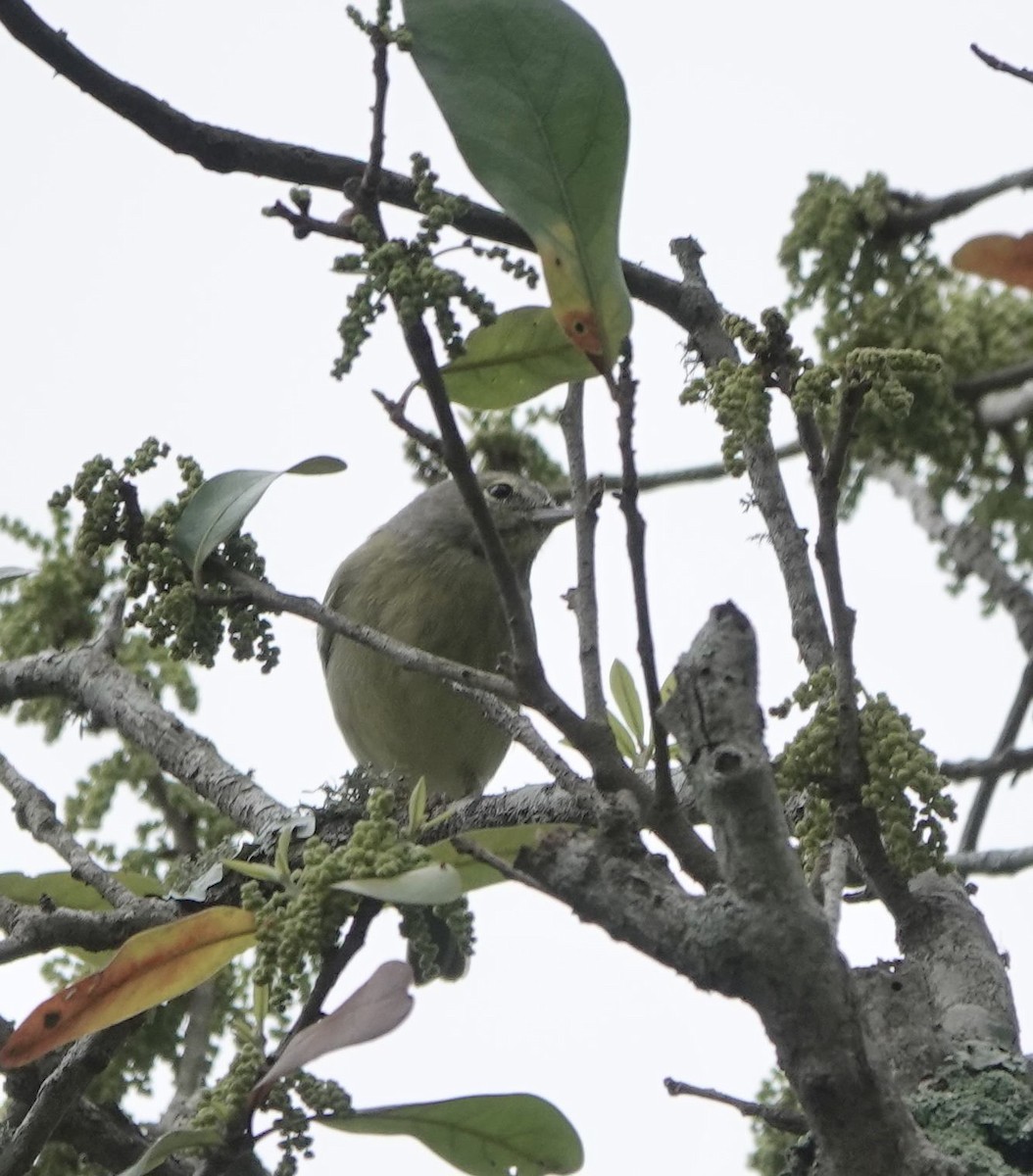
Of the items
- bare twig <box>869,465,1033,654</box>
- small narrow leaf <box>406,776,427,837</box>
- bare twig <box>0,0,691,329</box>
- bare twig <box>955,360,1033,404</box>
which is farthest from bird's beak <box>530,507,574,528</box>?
small narrow leaf <box>406,776,427,837</box>

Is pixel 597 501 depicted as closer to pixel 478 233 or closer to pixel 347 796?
pixel 478 233

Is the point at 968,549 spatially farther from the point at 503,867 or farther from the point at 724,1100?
the point at 503,867

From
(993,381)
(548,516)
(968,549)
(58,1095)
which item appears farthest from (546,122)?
(548,516)

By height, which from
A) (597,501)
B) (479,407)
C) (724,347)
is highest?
(724,347)

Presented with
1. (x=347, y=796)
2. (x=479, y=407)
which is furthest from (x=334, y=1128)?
(x=347, y=796)

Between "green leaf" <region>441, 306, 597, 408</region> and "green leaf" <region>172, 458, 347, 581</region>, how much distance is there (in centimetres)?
35

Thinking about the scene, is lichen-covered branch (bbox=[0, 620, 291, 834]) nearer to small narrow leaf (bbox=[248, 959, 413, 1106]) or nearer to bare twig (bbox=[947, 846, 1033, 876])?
small narrow leaf (bbox=[248, 959, 413, 1106])

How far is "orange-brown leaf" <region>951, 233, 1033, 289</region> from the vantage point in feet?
7.38

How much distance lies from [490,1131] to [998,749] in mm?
2203

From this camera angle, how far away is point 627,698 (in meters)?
3.92

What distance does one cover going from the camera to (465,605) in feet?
18.4

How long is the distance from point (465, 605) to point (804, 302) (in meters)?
1.53

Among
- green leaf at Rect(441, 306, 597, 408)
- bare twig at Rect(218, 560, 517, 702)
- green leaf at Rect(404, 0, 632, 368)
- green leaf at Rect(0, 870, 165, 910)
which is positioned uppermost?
green leaf at Rect(441, 306, 597, 408)

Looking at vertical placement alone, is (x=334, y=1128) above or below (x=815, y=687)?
below
